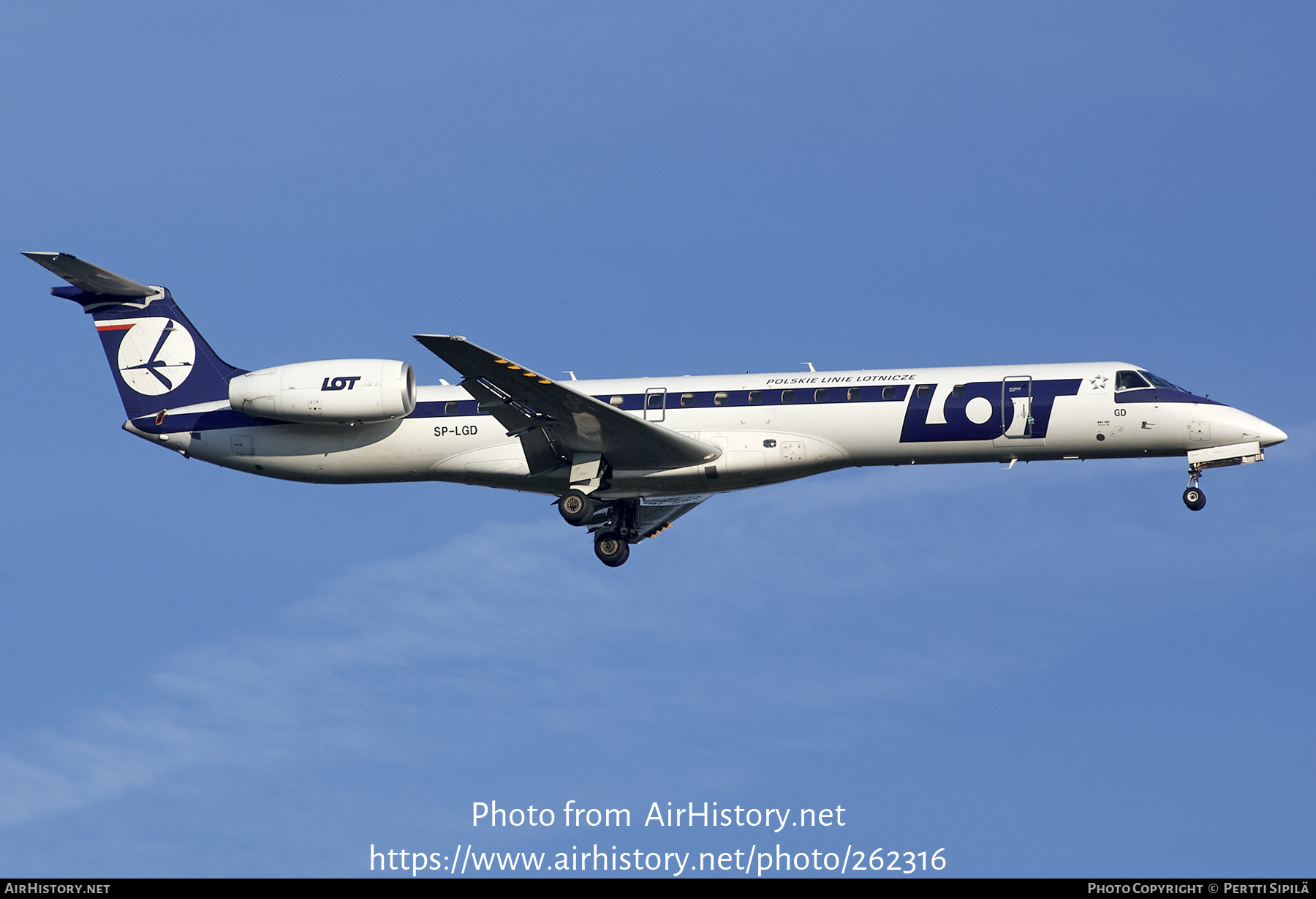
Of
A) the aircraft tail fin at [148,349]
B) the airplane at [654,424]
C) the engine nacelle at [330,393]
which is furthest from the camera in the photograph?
the aircraft tail fin at [148,349]

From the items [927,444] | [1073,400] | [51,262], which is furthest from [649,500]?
[51,262]

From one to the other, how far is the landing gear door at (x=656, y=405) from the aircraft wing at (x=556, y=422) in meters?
0.87

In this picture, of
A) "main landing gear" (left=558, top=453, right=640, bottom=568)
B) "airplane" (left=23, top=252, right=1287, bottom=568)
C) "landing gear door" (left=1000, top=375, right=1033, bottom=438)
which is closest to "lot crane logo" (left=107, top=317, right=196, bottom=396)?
"airplane" (left=23, top=252, right=1287, bottom=568)

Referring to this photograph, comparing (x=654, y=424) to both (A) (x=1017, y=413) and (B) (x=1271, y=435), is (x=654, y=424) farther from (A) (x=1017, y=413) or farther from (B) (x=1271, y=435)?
(B) (x=1271, y=435)

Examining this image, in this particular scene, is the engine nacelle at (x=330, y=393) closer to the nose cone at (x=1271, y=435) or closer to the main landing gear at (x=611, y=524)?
the main landing gear at (x=611, y=524)

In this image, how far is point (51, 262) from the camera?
33.3 meters

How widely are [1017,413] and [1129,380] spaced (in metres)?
2.48

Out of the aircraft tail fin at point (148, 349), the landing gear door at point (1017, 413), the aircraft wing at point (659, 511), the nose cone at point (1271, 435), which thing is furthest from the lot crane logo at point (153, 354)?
the nose cone at point (1271, 435)

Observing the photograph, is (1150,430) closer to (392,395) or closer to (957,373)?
(957,373)

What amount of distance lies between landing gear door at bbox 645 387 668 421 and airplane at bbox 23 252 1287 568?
0.04m

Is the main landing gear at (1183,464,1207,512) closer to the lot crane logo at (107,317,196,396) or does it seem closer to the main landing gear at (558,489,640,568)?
the main landing gear at (558,489,640,568)

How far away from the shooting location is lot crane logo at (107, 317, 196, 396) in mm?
34906

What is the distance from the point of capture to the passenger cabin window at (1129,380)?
31297 mm
